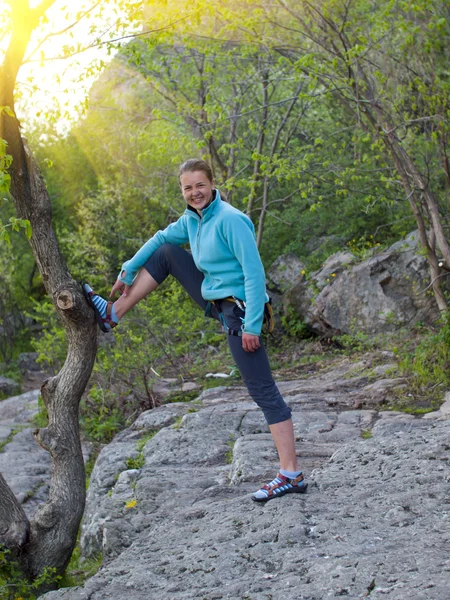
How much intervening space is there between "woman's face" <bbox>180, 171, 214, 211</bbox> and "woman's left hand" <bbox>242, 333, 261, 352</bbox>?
817mm

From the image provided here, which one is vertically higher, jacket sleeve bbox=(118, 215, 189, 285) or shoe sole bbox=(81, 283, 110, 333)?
jacket sleeve bbox=(118, 215, 189, 285)

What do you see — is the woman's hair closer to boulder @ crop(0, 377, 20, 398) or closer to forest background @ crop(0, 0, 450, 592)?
forest background @ crop(0, 0, 450, 592)

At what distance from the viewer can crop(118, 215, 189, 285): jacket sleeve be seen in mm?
4594

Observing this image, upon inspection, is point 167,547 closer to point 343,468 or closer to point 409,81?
point 343,468

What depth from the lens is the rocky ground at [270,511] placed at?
11.4 feet

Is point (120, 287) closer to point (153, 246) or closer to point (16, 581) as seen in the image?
point (153, 246)

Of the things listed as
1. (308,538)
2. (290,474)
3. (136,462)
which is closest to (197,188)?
(290,474)

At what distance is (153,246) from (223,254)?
21.5 inches

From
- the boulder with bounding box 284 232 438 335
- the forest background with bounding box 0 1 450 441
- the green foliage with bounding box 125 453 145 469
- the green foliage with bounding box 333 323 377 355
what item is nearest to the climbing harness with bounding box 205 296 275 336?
the forest background with bounding box 0 1 450 441

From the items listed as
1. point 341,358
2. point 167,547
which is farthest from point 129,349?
point 167,547

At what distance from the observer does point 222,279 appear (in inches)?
173

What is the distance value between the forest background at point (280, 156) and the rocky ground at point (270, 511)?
696 millimetres

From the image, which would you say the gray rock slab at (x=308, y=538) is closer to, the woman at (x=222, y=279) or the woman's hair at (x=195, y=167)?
the woman at (x=222, y=279)

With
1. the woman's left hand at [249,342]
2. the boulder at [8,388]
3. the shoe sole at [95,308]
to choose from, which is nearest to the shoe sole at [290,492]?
the woman's left hand at [249,342]
